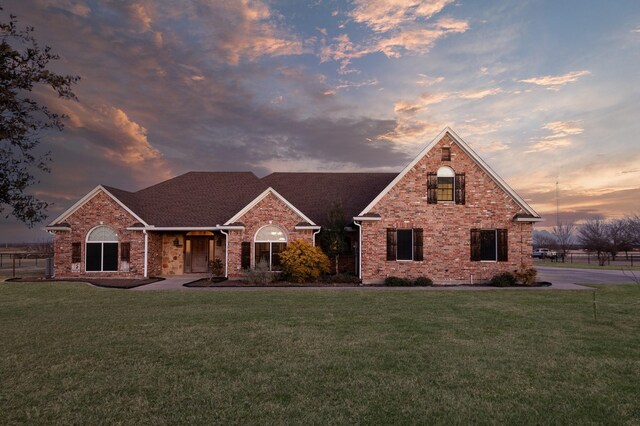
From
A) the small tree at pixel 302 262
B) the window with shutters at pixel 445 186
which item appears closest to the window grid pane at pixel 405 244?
the window with shutters at pixel 445 186

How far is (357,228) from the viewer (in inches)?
902

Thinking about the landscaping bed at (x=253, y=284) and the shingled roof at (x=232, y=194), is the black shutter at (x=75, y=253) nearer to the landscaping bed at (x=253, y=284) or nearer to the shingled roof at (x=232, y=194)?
the shingled roof at (x=232, y=194)

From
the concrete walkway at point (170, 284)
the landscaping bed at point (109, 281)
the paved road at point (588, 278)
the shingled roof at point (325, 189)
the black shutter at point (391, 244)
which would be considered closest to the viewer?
the concrete walkway at point (170, 284)

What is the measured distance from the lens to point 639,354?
830 centimetres

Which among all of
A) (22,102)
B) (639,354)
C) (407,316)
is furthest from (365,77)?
(639,354)

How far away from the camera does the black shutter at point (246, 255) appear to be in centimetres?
2244

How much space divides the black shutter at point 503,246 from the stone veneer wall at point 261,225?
32.2 feet

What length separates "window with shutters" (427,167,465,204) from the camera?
70.2 ft

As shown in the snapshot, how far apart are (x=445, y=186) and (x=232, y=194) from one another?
13550mm

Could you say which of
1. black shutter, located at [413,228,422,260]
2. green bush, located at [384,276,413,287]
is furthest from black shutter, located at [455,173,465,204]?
green bush, located at [384,276,413,287]

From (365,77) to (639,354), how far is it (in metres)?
16.1

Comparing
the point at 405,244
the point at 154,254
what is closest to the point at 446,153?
the point at 405,244

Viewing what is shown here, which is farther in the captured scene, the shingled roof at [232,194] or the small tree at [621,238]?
the small tree at [621,238]

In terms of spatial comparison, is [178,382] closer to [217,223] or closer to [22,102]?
[22,102]
